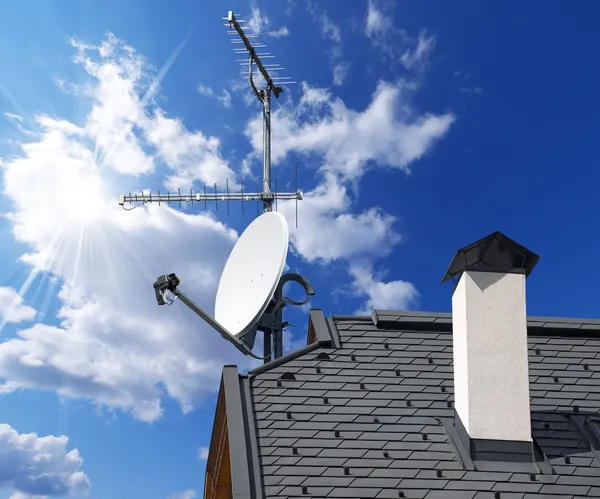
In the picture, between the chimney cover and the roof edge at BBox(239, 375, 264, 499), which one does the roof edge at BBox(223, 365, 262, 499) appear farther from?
the chimney cover

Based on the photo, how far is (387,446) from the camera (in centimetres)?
751

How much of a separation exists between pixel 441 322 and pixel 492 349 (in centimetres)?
208

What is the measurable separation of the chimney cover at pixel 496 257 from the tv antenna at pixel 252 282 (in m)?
5.13

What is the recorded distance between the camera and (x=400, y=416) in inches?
314

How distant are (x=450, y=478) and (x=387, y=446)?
28.1 inches

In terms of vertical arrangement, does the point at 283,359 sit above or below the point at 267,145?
below

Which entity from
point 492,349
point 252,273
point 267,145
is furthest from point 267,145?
point 492,349

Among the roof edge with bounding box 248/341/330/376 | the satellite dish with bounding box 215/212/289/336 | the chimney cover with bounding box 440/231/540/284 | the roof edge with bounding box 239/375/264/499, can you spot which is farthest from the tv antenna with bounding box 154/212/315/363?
the chimney cover with bounding box 440/231/540/284

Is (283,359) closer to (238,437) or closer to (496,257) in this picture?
(238,437)

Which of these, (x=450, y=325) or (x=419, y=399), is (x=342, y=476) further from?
(x=450, y=325)

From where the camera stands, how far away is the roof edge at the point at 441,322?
955 centimetres

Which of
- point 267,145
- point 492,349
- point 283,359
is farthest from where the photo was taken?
point 267,145

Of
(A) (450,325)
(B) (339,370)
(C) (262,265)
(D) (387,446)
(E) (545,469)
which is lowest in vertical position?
(E) (545,469)

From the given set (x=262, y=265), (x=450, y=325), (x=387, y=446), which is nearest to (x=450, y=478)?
Answer: (x=387, y=446)
